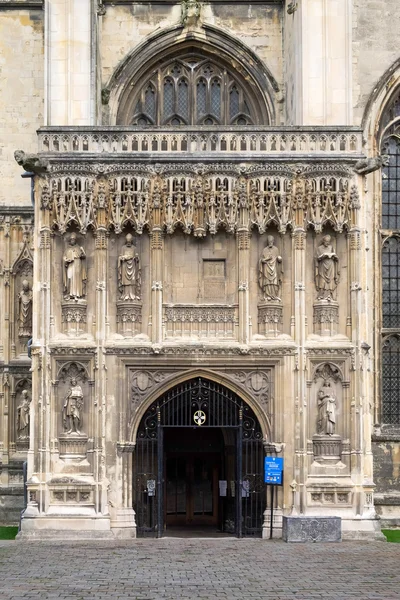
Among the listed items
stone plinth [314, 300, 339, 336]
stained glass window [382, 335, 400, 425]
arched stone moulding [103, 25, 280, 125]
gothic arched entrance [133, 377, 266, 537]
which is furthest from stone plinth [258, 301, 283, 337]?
arched stone moulding [103, 25, 280, 125]

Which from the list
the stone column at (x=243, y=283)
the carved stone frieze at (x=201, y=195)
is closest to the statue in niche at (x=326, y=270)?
the carved stone frieze at (x=201, y=195)

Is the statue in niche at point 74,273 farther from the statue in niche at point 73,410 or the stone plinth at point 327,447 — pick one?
the stone plinth at point 327,447

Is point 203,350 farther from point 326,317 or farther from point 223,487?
point 223,487

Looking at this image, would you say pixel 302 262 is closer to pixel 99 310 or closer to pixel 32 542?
pixel 99 310

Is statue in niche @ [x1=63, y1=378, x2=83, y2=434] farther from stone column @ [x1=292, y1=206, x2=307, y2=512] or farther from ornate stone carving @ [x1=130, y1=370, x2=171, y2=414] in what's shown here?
stone column @ [x1=292, y1=206, x2=307, y2=512]

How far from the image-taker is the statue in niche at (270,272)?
28.5 metres

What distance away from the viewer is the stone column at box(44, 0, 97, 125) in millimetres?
30344

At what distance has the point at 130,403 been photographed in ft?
92.6

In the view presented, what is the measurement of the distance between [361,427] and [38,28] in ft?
51.8

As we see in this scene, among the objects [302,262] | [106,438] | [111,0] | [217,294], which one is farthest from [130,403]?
[111,0]

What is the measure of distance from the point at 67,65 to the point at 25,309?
755 cm

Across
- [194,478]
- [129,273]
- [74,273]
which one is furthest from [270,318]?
[194,478]

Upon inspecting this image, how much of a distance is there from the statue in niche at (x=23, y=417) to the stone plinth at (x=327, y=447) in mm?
9608

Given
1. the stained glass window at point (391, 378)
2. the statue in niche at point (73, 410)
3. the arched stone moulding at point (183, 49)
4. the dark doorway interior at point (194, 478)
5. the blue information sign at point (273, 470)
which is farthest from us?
the arched stone moulding at point (183, 49)
